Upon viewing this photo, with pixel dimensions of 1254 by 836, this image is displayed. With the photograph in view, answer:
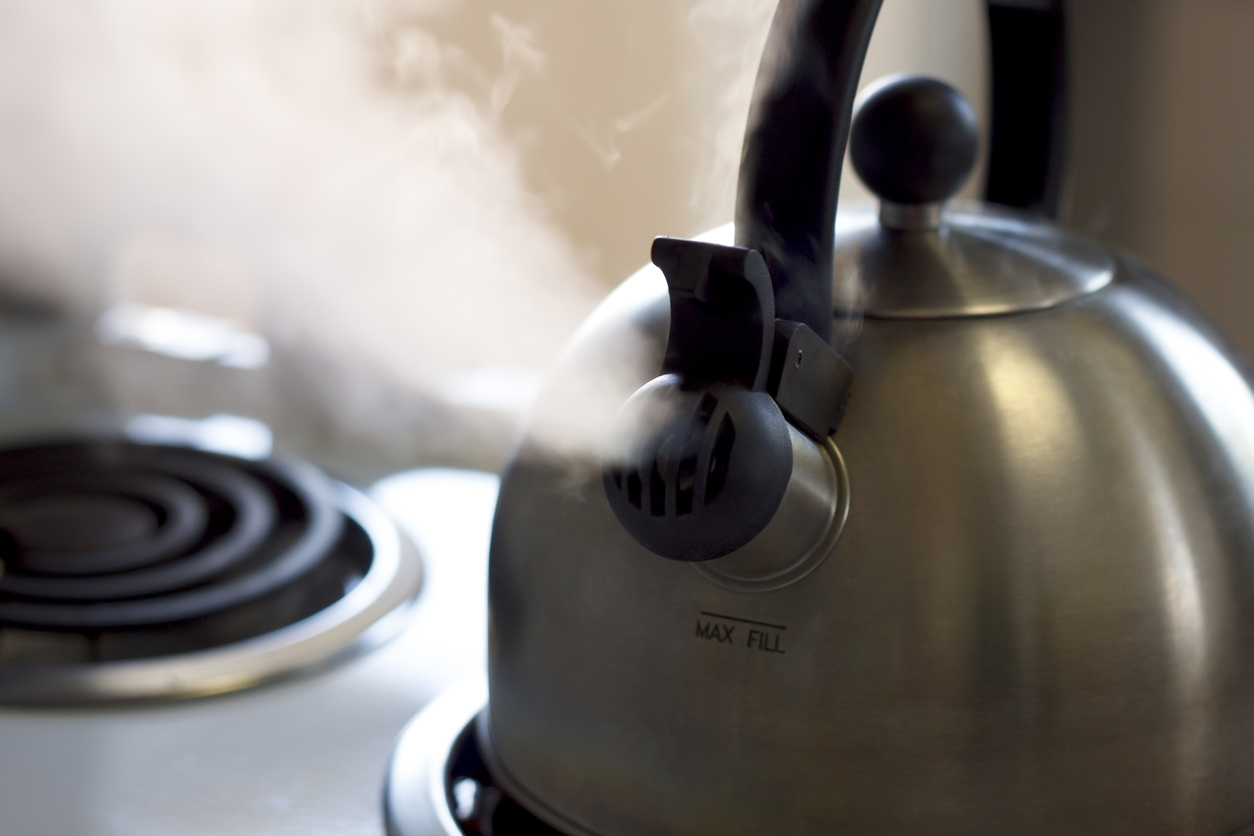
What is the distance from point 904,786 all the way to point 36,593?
0.48 m

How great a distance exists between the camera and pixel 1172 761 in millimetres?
370

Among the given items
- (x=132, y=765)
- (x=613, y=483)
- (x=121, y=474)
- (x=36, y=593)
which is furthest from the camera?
(x=121, y=474)

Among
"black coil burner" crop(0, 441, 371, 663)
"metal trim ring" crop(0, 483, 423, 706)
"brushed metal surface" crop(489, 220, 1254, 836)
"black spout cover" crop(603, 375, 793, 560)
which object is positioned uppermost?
"black spout cover" crop(603, 375, 793, 560)

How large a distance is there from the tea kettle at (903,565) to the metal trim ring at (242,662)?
25cm

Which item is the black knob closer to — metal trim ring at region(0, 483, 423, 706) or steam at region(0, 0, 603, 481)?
steam at region(0, 0, 603, 481)

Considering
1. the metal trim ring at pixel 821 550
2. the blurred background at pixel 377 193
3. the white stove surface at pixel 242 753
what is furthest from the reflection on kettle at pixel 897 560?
the blurred background at pixel 377 193

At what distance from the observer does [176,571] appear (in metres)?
0.67

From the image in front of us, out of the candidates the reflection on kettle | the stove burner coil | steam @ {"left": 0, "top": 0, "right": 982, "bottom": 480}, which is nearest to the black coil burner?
the stove burner coil

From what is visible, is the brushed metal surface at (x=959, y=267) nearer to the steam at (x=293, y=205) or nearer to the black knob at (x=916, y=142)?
the black knob at (x=916, y=142)

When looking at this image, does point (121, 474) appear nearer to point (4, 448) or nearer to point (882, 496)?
point (4, 448)

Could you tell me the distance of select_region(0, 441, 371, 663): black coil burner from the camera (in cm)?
63

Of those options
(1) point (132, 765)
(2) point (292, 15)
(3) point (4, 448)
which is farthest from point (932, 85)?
(3) point (4, 448)

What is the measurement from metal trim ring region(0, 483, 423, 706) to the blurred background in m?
0.18

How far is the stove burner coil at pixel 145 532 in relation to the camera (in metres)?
0.64
